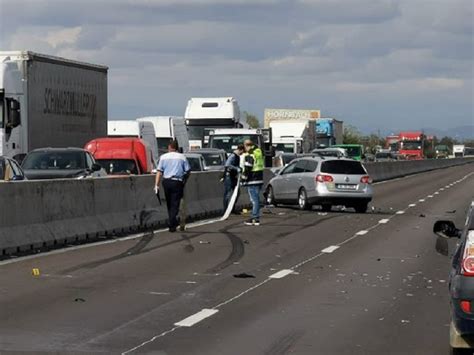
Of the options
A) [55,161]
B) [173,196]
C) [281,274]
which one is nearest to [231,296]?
[281,274]

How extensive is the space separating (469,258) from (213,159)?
92.0 ft

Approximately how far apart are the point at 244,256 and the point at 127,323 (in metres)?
6.31

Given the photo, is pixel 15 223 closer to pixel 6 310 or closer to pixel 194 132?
pixel 6 310

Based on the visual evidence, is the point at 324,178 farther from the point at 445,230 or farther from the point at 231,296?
the point at 445,230

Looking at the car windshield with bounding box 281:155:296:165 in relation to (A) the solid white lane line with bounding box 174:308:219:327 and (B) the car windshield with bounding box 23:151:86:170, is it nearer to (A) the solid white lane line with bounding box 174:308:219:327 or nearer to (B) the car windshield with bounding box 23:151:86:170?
(B) the car windshield with bounding box 23:151:86:170

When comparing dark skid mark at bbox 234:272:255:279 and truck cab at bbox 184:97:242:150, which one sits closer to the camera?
dark skid mark at bbox 234:272:255:279

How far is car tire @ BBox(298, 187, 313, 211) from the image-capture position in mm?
29141

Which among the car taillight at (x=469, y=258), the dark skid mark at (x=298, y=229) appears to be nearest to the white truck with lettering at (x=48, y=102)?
the dark skid mark at (x=298, y=229)

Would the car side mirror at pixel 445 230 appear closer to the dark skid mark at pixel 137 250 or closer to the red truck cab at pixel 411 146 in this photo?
the dark skid mark at pixel 137 250

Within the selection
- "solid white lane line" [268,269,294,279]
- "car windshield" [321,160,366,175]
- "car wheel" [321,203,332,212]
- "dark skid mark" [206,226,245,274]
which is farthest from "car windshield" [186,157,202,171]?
"solid white lane line" [268,269,294,279]

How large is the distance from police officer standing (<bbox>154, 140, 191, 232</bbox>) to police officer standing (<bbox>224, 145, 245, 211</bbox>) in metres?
5.27

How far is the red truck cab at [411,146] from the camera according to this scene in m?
105

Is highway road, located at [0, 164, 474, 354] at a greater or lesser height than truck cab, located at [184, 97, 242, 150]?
lesser

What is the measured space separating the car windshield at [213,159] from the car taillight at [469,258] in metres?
27.7
